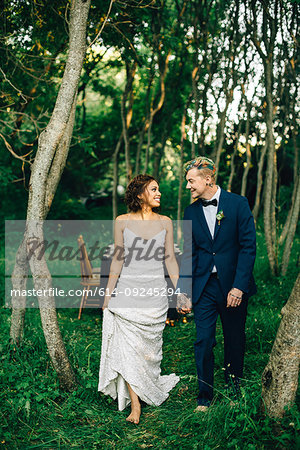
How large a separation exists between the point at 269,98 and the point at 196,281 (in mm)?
4446

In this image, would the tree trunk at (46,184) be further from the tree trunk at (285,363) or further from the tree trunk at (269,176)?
the tree trunk at (269,176)

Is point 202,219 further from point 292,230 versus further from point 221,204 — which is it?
point 292,230

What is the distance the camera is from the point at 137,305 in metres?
4.34

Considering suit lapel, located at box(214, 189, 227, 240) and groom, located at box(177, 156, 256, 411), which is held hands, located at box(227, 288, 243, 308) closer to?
groom, located at box(177, 156, 256, 411)

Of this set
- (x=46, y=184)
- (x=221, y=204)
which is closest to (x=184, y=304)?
(x=221, y=204)

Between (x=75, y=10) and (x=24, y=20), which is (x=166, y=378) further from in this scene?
(x=24, y=20)

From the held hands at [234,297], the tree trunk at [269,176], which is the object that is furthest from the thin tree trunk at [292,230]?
the held hands at [234,297]

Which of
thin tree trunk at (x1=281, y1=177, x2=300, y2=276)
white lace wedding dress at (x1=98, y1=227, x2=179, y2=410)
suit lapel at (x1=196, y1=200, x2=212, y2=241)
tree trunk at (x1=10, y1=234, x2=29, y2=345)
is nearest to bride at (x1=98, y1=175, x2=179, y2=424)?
white lace wedding dress at (x1=98, y1=227, x2=179, y2=410)

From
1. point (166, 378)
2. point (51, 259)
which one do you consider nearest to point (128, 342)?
point (166, 378)

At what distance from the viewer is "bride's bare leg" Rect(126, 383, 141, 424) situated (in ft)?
13.0

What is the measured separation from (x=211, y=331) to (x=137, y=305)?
2.55ft

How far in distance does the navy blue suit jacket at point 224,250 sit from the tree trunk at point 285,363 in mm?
699

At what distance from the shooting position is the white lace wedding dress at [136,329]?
4.24m

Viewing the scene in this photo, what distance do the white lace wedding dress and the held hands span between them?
0.83 meters
